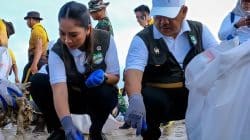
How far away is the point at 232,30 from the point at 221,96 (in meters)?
0.49

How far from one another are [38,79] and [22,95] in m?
0.14

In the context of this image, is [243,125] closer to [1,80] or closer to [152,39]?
[152,39]

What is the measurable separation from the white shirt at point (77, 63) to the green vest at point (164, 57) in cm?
21

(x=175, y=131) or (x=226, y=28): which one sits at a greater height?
(x=226, y=28)

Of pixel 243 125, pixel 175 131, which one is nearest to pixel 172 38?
pixel 243 125

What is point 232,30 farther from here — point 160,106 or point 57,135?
point 57,135

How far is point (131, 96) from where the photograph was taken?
9.05 feet

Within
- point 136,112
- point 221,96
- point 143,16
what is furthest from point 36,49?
point 221,96

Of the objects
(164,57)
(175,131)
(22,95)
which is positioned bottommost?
(175,131)

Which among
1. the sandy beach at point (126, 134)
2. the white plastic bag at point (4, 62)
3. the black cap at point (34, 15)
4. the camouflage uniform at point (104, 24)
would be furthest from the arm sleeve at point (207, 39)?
the black cap at point (34, 15)

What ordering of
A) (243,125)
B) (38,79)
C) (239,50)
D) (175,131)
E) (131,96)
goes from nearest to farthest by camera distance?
(243,125), (239,50), (131,96), (38,79), (175,131)

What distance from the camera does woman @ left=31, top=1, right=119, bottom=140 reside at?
2916mm

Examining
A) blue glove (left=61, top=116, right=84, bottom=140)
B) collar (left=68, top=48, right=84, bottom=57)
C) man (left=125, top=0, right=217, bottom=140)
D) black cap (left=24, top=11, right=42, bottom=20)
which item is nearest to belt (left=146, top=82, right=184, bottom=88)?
man (left=125, top=0, right=217, bottom=140)

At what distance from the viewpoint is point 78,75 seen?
3078 millimetres
